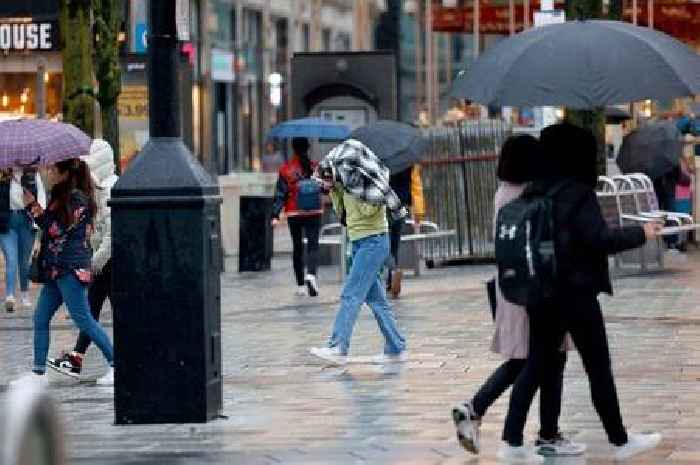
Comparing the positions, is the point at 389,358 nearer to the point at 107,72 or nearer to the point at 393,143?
the point at 393,143

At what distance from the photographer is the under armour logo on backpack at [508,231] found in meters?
10.0

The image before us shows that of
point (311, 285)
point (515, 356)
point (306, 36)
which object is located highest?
point (306, 36)

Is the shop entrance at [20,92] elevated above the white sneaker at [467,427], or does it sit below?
above

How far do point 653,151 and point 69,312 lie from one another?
14.6 m

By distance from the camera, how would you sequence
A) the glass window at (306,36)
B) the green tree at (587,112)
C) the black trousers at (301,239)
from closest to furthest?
the black trousers at (301,239) → the green tree at (587,112) → the glass window at (306,36)

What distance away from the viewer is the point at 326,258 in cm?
2686

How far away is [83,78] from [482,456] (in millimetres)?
13622

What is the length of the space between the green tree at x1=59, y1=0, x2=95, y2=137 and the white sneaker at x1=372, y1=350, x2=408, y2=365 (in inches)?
344

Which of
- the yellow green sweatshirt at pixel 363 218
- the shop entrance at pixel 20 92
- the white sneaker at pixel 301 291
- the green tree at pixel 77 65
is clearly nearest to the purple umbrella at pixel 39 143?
the yellow green sweatshirt at pixel 363 218

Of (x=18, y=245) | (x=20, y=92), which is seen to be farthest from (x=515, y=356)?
(x=20, y=92)

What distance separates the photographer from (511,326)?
10.5 metres

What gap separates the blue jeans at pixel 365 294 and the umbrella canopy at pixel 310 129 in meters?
12.0

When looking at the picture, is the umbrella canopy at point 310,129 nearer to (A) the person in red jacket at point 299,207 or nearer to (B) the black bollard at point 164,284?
(A) the person in red jacket at point 299,207

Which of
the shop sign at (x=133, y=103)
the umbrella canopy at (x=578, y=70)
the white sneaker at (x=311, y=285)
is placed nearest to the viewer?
the umbrella canopy at (x=578, y=70)
